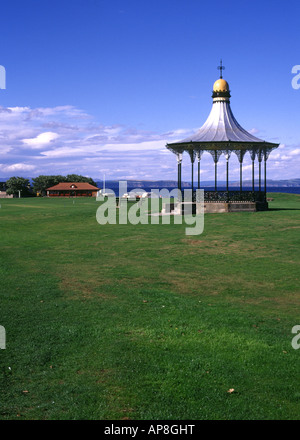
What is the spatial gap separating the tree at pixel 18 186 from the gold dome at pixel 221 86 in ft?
188

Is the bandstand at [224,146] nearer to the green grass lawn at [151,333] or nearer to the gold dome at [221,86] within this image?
the gold dome at [221,86]

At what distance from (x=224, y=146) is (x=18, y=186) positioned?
2475 inches

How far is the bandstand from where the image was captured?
110ft

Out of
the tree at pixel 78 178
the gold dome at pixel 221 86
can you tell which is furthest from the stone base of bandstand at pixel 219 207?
the tree at pixel 78 178

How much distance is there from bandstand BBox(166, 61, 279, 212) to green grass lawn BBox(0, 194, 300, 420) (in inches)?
599

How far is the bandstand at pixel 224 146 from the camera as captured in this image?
1320 inches

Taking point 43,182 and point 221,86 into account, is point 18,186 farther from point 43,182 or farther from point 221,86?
point 221,86

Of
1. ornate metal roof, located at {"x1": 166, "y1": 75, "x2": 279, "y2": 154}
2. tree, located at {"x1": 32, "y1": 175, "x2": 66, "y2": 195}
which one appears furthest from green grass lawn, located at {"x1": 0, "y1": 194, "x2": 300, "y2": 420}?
tree, located at {"x1": 32, "y1": 175, "x2": 66, "y2": 195}

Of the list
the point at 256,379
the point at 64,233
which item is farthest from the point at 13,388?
the point at 64,233

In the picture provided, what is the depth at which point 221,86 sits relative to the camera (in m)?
35.9

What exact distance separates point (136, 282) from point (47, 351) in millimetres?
5508

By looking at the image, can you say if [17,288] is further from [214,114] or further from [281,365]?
[214,114]

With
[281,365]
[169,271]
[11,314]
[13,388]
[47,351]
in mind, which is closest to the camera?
[13,388]
